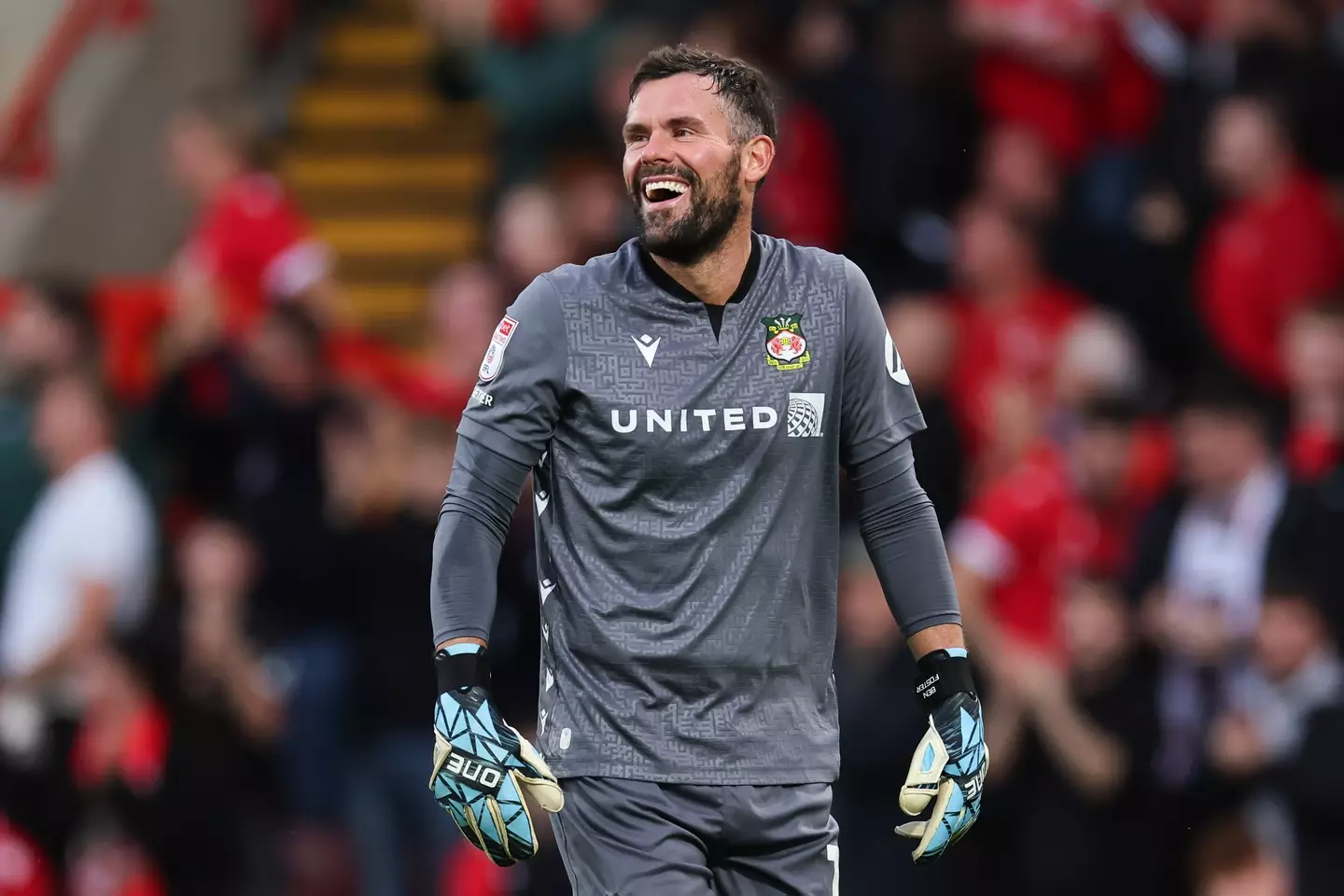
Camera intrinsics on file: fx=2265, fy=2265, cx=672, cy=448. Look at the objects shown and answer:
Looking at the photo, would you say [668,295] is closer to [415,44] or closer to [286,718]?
[286,718]

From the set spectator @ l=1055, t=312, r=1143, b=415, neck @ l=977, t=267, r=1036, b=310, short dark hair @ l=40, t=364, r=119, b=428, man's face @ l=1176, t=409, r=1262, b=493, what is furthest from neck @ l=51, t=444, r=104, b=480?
man's face @ l=1176, t=409, r=1262, b=493

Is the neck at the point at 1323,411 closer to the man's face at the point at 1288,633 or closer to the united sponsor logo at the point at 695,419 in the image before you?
the man's face at the point at 1288,633

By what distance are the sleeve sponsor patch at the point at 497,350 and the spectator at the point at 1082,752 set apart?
395 cm

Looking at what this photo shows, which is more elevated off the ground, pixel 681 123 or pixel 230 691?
pixel 681 123

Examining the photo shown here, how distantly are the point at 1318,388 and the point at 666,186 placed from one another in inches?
164

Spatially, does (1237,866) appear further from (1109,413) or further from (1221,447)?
(1109,413)

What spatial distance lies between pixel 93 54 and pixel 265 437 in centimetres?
353

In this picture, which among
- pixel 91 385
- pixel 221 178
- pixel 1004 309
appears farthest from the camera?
pixel 221 178

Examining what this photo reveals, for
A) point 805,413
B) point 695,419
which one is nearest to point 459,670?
point 695,419

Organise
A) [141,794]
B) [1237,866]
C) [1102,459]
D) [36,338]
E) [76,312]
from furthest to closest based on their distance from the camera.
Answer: [76,312] < [36,338] < [141,794] < [1102,459] < [1237,866]

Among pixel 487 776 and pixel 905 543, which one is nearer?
pixel 487 776

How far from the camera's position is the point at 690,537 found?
179 inches

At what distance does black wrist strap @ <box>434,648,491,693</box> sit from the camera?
441 centimetres

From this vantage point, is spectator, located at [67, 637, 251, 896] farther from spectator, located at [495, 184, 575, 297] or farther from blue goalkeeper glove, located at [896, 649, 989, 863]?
blue goalkeeper glove, located at [896, 649, 989, 863]
